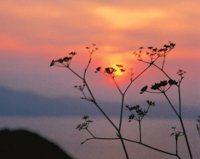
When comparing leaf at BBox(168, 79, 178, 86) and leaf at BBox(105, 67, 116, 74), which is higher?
leaf at BBox(105, 67, 116, 74)

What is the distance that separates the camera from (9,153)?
866cm

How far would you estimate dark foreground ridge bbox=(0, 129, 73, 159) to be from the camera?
28.6 feet

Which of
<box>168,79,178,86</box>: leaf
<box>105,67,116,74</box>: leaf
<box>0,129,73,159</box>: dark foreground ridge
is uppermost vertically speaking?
<box>105,67,116,74</box>: leaf

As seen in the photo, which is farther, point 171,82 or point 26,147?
point 26,147

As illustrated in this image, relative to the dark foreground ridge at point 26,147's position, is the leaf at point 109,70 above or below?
above

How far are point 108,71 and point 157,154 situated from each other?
8157 centimetres

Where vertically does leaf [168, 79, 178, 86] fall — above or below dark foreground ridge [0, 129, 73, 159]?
above

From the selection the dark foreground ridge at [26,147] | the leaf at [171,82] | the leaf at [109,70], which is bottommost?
the dark foreground ridge at [26,147]

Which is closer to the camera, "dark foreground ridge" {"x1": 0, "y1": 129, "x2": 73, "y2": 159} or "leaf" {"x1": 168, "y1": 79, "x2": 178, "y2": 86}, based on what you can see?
"leaf" {"x1": 168, "y1": 79, "x2": 178, "y2": 86}

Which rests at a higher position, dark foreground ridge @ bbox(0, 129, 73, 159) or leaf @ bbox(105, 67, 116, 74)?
leaf @ bbox(105, 67, 116, 74)

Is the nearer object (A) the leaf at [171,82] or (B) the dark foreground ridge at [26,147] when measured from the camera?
(A) the leaf at [171,82]

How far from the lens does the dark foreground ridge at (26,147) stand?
8.71 metres

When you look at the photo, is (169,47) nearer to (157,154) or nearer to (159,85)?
(159,85)

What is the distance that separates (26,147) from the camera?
886 centimetres
